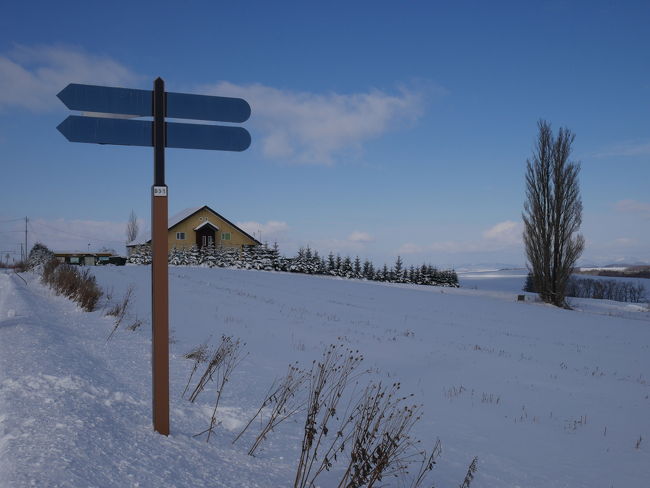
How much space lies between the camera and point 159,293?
11.0ft

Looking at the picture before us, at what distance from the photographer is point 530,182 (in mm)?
31562

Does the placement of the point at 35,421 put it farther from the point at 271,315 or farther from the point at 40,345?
the point at 271,315

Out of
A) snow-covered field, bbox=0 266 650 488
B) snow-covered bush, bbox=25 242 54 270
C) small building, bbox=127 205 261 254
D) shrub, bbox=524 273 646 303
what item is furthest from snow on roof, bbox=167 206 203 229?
shrub, bbox=524 273 646 303

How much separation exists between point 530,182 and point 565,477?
3056 centimetres

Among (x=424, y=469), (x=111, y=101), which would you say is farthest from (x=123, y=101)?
(x=424, y=469)

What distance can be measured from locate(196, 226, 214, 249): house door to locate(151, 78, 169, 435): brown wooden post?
149ft

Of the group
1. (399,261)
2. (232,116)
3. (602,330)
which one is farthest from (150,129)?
(399,261)

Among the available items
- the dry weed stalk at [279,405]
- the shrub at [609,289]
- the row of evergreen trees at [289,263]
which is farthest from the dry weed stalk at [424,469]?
the shrub at [609,289]

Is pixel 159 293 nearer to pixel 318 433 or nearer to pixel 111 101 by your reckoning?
pixel 111 101

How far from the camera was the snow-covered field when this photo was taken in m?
2.83

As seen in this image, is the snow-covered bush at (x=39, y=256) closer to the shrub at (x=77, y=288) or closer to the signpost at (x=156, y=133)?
the shrub at (x=77, y=288)

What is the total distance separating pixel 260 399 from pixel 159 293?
208 centimetres

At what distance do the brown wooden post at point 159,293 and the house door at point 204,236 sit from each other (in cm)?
4534

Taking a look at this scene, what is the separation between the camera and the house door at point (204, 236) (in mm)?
47750
